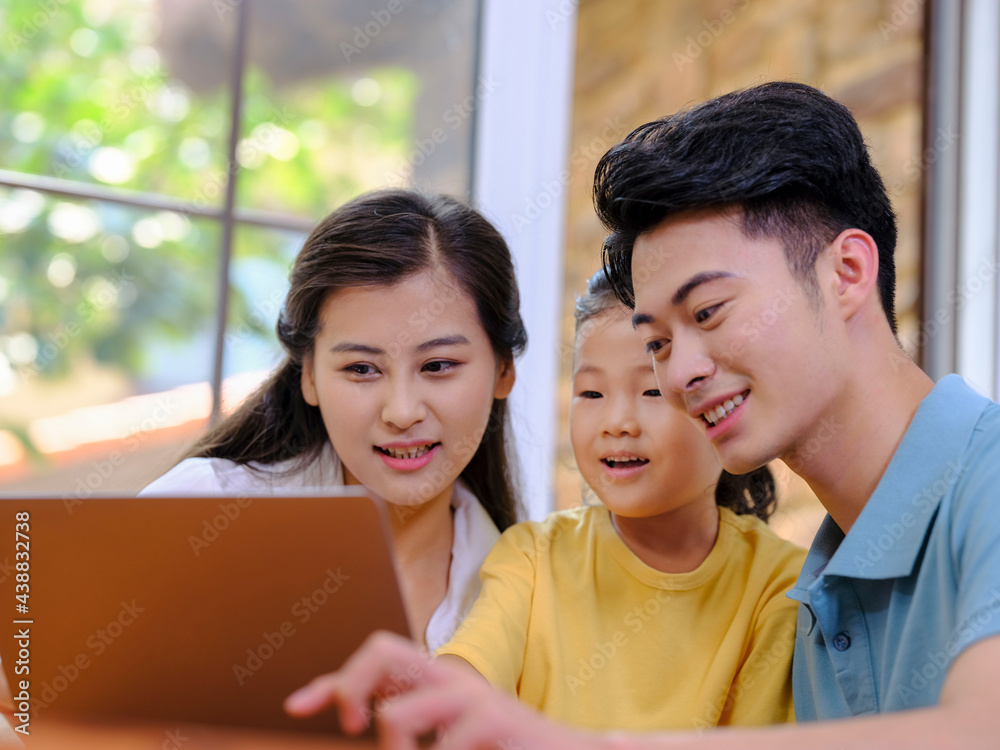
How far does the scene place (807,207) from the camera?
1014 mm

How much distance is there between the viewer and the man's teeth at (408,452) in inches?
51.6

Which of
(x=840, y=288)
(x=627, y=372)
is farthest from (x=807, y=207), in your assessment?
(x=627, y=372)

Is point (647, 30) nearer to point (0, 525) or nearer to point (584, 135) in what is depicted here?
point (584, 135)

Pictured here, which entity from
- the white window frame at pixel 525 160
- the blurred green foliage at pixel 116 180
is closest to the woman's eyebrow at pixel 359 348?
the blurred green foliage at pixel 116 180

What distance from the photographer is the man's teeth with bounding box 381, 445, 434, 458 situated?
131cm

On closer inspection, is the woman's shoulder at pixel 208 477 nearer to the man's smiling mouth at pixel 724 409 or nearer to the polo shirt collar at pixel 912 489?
the man's smiling mouth at pixel 724 409

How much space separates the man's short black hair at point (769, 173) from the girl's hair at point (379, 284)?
360mm

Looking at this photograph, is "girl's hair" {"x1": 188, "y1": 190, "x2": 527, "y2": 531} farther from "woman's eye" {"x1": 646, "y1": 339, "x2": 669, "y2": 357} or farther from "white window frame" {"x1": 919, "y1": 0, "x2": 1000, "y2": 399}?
"white window frame" {"x1": 919, "y1": 0, "x2": 1000, "y2": 399}

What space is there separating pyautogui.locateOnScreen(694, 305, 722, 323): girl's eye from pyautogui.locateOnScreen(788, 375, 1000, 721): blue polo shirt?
0.24 meters

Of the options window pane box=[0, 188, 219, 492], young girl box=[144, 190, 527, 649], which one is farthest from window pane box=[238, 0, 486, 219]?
young girl box=[144, 190, 527, 649]

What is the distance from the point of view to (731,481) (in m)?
1.38

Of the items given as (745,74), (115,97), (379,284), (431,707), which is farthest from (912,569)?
(745,74)

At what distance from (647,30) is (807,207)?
2.01 metres

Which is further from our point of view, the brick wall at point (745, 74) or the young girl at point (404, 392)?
the brick wall at point (745, 74)
